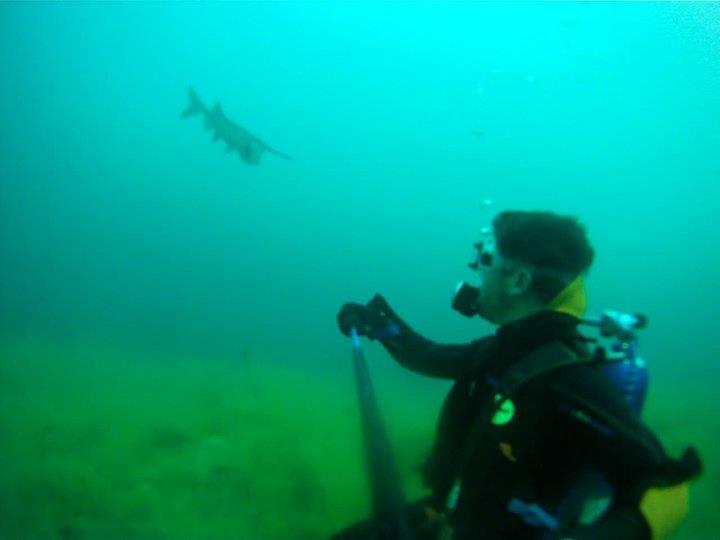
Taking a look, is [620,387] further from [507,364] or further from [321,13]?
[321,13]

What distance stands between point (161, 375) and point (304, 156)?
74453 millimetres

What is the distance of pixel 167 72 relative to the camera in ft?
294

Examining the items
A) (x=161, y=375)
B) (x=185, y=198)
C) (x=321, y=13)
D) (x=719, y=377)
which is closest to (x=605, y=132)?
(x=321, y=13)

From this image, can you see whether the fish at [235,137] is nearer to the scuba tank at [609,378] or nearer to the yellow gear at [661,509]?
the scuba tank at [609,378]

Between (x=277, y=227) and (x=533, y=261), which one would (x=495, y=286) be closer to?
(x=533, y=261)

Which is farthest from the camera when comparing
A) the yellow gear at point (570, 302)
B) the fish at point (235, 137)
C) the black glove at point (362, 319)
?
the fish at point (235, 137)

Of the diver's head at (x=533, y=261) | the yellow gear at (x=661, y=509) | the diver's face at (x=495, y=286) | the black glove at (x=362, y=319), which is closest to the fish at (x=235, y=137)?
the black glove at (x=362, y=319)

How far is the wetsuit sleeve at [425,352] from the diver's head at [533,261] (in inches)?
19.2

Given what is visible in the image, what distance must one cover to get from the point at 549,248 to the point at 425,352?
0.99m

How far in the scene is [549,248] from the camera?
5.61 feet

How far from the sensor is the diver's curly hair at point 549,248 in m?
1.70

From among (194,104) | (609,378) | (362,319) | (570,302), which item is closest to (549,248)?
(570,302)

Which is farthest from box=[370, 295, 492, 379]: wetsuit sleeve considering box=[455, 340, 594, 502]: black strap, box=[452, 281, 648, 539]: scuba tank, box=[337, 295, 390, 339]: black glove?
box=[455, 340, 594, 502]: black strap

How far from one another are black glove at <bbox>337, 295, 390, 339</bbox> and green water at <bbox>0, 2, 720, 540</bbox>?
8.02ft
